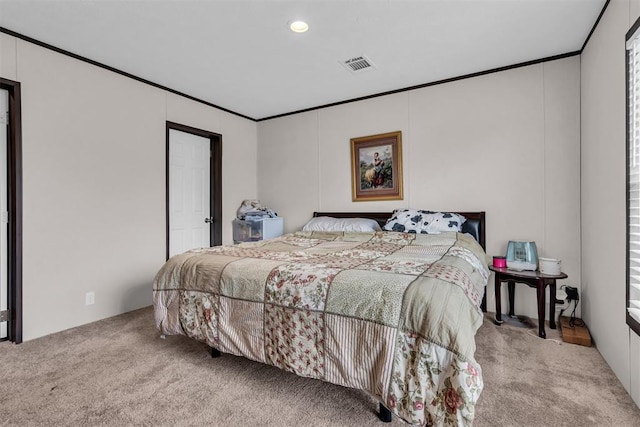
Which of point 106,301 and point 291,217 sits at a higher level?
point 291,217

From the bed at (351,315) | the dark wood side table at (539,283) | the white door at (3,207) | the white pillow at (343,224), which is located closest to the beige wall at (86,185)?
the white door at (3,207)

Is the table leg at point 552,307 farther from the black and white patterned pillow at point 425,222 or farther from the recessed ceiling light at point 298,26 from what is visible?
the recessed ceiling light at point 298,26

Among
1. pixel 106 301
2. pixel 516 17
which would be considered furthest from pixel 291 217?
pixel 516 17

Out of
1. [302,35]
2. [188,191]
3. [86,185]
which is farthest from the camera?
[188,191]

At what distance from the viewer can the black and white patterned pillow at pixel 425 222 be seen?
118 inches

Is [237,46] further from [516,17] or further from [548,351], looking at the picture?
[548,351]

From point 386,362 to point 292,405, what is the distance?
0.64m

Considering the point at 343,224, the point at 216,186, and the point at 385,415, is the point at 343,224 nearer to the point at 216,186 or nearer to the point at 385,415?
the point at 216,186

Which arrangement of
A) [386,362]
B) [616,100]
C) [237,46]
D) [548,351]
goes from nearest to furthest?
[386,362]
[616,100]
[548,351]
[237,46]

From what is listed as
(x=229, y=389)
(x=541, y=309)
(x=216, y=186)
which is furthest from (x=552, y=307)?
(x=216, y=186)

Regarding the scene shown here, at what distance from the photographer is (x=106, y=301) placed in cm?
301

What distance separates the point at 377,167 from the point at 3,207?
346 centimetres

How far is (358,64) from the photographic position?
2980 millimetres

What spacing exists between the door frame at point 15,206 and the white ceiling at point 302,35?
60 cm
